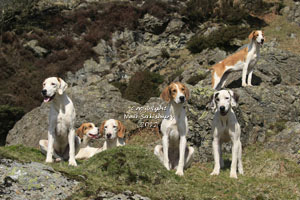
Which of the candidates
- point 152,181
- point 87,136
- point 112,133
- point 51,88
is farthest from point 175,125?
point 87,136

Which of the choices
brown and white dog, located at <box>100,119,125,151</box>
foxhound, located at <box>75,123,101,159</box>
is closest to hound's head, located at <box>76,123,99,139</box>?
foxhound, located at <box>75,123,101,159</box>

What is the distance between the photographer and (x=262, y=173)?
9.05 metres

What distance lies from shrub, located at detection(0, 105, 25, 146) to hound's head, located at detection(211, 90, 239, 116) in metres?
16.7

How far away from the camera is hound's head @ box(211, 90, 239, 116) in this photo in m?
7.49

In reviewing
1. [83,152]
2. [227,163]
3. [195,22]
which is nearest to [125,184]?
[227,163]

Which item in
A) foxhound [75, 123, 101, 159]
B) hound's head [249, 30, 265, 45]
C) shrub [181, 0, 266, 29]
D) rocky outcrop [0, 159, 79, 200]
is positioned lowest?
rocky outcrop [0, 159, 79, 200]

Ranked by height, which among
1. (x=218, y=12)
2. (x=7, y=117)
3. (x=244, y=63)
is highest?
(x=218, y=12)

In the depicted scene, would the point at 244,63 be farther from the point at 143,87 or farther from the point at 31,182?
the point at 31,182

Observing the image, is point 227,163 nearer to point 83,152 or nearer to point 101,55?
point 83,152

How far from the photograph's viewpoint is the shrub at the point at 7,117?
21.0m

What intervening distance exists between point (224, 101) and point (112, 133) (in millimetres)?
3449

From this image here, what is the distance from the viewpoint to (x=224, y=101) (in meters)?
7.60

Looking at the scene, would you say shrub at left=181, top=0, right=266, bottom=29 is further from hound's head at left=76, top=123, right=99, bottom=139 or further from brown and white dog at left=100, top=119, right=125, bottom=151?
brown and white dog at left=100, top=119, right=125, bottom=151

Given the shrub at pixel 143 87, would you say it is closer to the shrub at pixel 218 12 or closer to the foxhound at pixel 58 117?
the shrub at pixel 218 12
